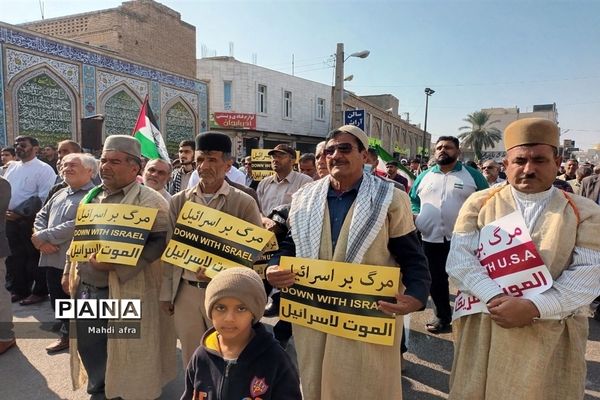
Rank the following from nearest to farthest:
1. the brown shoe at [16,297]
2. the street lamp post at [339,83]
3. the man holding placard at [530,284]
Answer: the man holding placard at [530,284] → the brown shoe at [16,297] → the street lamp post at [339,83]

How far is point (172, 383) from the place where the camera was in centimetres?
325

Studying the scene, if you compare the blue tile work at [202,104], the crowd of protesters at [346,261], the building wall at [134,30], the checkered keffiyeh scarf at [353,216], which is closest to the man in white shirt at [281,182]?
the crowd of protesters at [346,261]

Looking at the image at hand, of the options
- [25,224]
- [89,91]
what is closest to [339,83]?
[89,91]

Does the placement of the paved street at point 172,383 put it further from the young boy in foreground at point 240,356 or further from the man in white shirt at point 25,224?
the young boy in foreground at point 240,356

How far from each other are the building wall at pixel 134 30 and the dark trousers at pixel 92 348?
14586 mm

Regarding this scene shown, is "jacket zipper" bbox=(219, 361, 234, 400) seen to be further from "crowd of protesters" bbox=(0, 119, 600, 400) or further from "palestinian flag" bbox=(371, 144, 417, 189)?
"palestinian flag" bbox=(371, 144, 417, 189)

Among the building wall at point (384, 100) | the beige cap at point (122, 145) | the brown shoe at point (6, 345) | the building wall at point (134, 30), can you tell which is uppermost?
the building wall at point (384, 100)

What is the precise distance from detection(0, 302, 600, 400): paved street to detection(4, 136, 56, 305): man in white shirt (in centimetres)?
103

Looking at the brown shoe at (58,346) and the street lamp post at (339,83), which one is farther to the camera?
the street lamp post at (339,83)

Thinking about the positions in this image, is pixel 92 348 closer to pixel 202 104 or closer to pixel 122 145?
pixel 122 145

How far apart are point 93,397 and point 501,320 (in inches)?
112

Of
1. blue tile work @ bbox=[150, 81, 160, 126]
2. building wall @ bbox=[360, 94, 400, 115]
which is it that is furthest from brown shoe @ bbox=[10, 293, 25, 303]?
building wall @ bbox=[360, 94, 400, 115]

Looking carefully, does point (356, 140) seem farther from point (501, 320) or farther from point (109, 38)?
point (109, 38)

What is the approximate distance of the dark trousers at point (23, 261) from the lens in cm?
527
